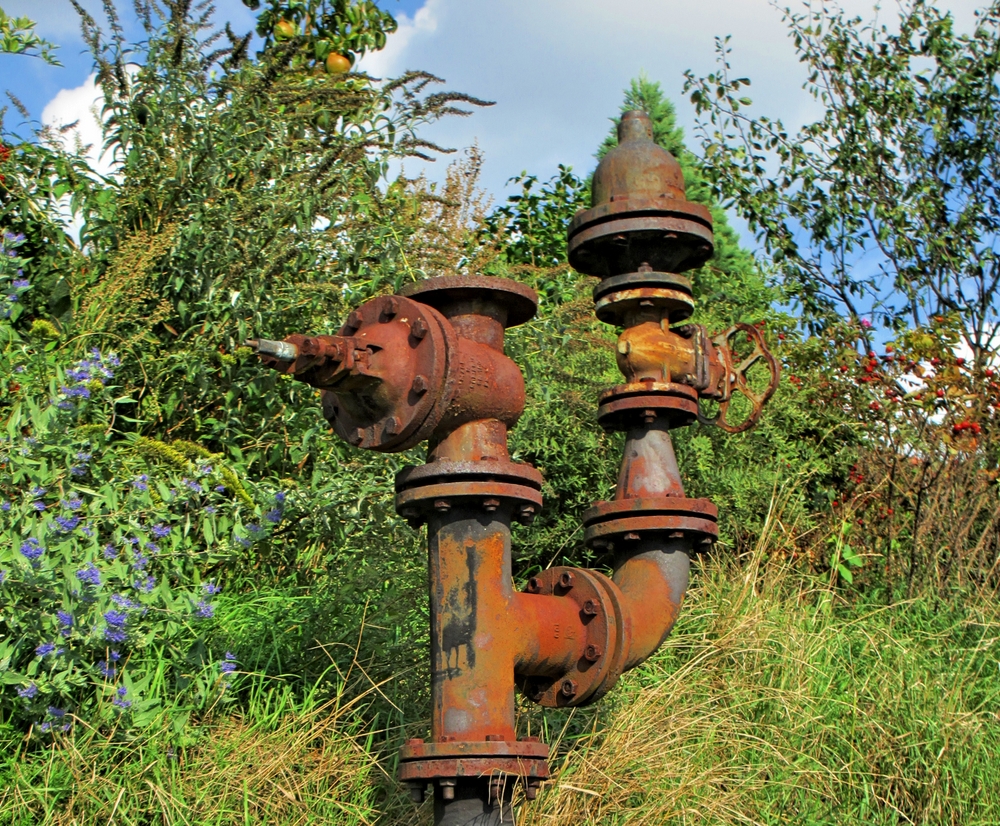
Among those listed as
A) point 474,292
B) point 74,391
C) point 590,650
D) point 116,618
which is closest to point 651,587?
point 590,650

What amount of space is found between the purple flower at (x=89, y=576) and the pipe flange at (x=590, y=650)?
42.2 inches

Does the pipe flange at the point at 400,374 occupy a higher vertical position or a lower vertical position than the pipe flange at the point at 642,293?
lower

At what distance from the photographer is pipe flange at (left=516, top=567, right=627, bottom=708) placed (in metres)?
2.29

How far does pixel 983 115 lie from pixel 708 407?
234 inches

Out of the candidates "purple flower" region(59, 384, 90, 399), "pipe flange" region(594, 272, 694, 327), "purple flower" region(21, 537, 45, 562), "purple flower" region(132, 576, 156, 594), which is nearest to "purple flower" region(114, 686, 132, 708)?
Result: "purple flower" region(132, 576, 156, 594)

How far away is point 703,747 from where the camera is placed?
3.11 m

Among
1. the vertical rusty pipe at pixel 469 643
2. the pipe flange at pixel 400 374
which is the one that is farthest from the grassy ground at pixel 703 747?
the pipe flange at pixel 400 374

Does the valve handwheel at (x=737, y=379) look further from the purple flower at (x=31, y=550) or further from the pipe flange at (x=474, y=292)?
the purple flower at (x=31, y=550)

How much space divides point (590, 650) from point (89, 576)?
4.03 ft

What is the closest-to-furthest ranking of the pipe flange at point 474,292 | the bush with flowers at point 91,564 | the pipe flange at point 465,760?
the pipe flange at point 465,760 → the pipe flange at point 474,292 → the bush with flowers at point 91,564

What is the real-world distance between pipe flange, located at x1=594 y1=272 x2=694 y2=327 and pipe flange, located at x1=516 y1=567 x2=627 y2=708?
65 cm

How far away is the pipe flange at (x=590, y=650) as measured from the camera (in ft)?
7.51

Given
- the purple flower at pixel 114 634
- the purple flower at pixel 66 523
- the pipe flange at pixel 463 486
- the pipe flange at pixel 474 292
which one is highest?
the pipe flange at pixel 474 292

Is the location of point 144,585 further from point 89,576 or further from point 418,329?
point 418,329
